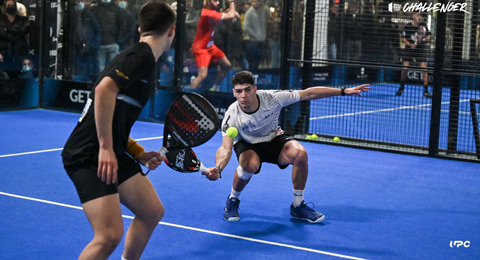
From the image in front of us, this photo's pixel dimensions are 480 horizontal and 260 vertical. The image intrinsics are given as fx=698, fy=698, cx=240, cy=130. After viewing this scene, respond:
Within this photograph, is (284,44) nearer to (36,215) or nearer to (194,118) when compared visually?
(36,215)

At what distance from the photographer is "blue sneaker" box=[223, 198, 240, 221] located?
583 centimetres

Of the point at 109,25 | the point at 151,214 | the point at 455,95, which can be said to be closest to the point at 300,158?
the point at 151,214

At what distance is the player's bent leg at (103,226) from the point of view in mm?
3424

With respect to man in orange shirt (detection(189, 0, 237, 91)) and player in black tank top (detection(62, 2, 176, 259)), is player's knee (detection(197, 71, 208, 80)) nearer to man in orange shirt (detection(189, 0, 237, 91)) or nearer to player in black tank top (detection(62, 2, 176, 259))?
man in orange shirt (detection(189, 0, 237, 91))

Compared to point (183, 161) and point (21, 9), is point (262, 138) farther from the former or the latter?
point (21, 9)

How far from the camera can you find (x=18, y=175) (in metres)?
7.27

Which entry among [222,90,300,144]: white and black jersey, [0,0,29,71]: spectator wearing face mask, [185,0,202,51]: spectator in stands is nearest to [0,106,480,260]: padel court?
[222,90,300,144]: white and black jersey

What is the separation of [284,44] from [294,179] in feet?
15.3

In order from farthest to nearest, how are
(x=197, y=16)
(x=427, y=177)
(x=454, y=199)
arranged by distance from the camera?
(x=197, y=16)
(x=427, y=177)
(x=454, y=199)

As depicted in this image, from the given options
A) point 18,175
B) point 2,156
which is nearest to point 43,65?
point 2,156

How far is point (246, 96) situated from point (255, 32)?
5577 millimetres

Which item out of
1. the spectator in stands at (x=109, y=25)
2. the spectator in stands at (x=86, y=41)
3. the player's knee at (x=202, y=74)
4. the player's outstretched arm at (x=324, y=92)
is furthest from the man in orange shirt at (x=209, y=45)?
the player's outstretched arm at (x=324, y=92)

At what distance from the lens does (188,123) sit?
153 inches

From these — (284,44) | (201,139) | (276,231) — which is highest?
(284,44)
